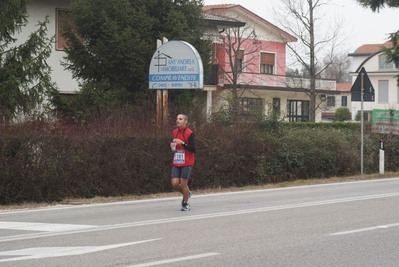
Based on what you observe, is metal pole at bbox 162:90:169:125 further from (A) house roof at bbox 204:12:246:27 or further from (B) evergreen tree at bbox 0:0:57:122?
(A) house roof at bbox 204:12:246:27

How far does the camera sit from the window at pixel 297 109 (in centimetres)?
5385

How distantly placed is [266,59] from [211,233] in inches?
1685

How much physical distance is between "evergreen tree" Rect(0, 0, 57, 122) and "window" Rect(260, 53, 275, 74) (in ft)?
104

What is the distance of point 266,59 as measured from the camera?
172 ft

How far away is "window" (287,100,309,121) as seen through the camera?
53853 millimetres

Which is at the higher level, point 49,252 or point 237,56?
point 237,56

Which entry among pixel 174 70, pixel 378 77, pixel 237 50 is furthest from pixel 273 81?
pixel 378 77

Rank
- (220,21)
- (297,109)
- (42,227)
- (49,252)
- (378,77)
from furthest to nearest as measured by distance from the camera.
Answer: (378,77) < (297,109) < (220,21) < (42,227) < (49,252)

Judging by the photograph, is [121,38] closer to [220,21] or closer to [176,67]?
[176,67]

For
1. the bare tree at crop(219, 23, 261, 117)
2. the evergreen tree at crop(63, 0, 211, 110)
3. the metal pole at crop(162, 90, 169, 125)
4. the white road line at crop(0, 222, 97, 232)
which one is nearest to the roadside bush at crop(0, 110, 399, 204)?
the metal pole at crop(162, 90, 169, 125)

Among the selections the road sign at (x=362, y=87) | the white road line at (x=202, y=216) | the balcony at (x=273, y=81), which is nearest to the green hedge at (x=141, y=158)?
the road sign at (x=362, y=87)

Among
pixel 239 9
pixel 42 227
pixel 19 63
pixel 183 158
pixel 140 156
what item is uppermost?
pixel 239 9

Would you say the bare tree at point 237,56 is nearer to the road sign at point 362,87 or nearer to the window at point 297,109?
the window at point 297,109

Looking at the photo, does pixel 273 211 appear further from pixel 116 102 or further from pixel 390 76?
pixel 390 76
